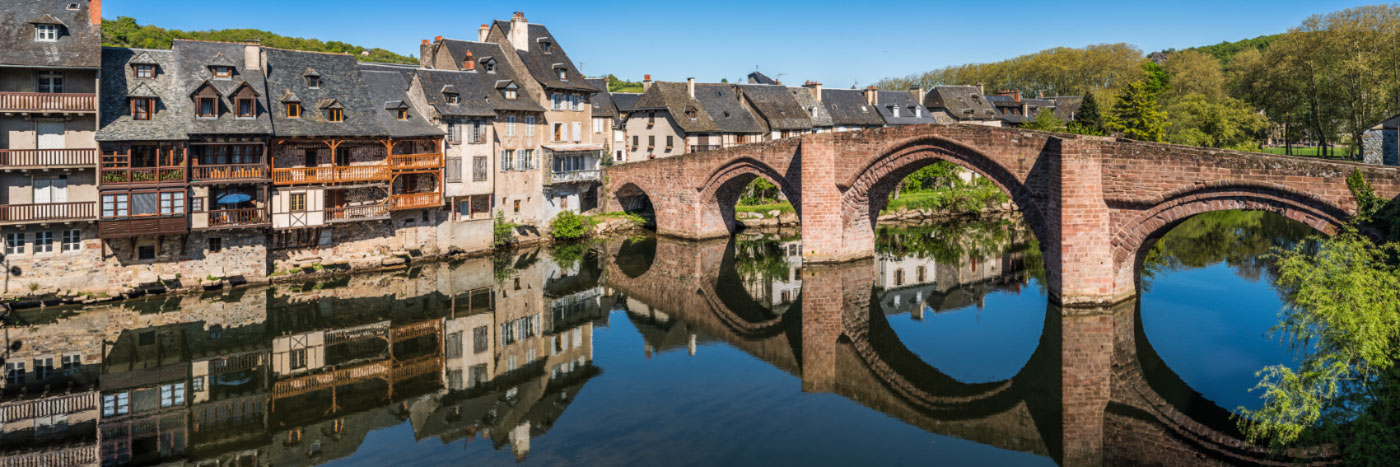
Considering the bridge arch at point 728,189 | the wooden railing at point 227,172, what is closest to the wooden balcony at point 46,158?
the wooden railing at point 227,172

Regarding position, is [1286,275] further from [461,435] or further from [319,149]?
[319,149]

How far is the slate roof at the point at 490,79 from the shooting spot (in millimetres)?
42028

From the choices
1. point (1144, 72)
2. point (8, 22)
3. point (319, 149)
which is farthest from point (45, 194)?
point (1144, 72)

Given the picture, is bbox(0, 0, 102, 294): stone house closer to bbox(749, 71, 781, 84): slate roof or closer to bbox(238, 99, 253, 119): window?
bbox(238, 99, 253, 119): window

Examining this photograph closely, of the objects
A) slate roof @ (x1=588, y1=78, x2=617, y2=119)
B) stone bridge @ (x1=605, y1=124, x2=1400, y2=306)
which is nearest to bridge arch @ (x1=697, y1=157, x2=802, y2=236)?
stone bridge @ (x1=605, y1=124, x2=1400, y2=306)

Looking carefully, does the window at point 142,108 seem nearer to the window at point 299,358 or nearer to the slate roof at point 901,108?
the window at point 299,358

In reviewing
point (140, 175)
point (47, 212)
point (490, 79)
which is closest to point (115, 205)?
point (140, 175)

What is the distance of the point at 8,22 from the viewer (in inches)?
1124

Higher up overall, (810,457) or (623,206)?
(623,206)

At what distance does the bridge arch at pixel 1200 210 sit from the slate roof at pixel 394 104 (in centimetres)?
2784

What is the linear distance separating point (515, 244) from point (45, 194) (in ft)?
64.3

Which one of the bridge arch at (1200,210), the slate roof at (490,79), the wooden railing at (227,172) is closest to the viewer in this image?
the bridge arch at (1200,210)

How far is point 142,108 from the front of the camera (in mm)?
30344

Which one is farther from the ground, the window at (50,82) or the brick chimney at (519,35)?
the brick chimney at (519,35)
